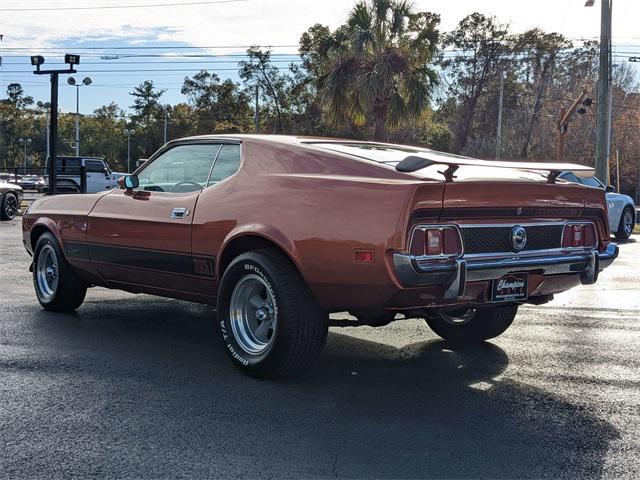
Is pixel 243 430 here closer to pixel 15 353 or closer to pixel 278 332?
pixel 278 332

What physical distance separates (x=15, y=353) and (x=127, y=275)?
102 centimetres

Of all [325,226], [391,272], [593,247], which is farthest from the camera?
[593,247]

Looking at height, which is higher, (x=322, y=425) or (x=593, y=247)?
(x=593, y=247)

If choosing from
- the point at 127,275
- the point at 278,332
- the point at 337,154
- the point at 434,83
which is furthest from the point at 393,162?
the point at 434,83

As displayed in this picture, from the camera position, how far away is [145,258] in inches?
214

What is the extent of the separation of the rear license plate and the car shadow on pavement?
58 centimetres

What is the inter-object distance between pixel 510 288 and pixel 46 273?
4.41 m

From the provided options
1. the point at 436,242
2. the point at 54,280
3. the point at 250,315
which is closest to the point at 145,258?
the point at 250,315

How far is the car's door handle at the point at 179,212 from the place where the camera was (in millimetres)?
5074

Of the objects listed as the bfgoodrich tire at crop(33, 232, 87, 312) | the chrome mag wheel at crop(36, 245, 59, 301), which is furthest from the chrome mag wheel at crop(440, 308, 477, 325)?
the chrome mag wheel at crop(36, 245, 59, 301)

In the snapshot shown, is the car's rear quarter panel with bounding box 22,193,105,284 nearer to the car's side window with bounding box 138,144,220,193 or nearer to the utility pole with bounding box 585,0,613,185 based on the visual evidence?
the car's side window with bounding box 138,144,220,193

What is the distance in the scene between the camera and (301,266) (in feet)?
13.9

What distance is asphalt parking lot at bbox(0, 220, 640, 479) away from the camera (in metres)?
3.24

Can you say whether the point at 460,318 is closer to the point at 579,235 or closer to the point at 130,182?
the point at 579,235
